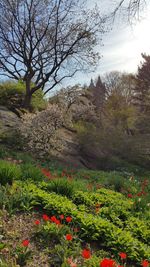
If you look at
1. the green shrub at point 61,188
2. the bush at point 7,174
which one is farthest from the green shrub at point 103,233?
the bush at point 7,174

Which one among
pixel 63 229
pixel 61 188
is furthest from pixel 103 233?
pixel 61 188

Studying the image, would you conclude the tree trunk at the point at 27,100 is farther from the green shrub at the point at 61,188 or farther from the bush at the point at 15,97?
the green shrub at the point at 61,188

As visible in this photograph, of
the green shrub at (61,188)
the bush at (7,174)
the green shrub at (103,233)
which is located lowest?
the green shrub at (103,233)

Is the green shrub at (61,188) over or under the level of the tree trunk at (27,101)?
under

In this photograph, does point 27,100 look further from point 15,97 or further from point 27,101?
point 15,97

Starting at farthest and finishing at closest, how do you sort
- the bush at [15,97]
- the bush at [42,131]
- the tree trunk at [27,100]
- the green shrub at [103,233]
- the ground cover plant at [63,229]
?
the tree trunk at [27,100] → the bush at [15,97] → the bush at [42,131] → the green shrub at [103,233] → the ground cover plant at [63,229]

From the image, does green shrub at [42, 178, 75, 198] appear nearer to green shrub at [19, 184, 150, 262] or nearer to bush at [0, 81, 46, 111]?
green shrub at [19, 184, 150, 262]

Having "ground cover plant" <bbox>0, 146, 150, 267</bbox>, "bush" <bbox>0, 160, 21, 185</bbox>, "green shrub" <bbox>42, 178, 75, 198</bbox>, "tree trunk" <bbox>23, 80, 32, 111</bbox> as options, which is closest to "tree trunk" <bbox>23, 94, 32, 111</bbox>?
"tree trunk" <bbox>23, 80, 32, 111</bbox>

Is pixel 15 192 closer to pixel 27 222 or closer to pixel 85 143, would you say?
pixel 27 222

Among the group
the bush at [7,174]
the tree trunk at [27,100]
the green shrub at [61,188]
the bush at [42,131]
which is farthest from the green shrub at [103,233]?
the tree trunk at [27,100]

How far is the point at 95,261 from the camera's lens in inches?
108

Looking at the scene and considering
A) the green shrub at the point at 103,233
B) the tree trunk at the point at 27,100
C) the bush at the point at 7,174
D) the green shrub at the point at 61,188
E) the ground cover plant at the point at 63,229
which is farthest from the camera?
the tree trunk at the point at 27,100

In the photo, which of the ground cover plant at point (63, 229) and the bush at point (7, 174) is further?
the bush at point (7, 174)

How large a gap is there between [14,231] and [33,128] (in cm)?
741
